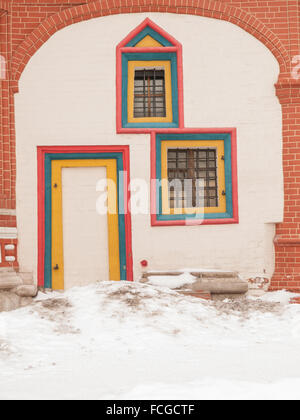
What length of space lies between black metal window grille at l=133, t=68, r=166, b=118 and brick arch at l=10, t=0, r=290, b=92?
1.00 meters

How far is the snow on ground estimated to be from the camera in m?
3.58

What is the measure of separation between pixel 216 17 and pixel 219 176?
2563mm

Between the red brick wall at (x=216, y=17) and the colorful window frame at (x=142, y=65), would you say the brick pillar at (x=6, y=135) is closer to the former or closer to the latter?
the red brick wall at (x=216, y=17)

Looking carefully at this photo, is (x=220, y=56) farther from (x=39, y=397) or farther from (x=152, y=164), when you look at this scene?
(x=39, y=397)

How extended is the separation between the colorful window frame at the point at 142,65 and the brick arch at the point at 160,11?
1.34ft

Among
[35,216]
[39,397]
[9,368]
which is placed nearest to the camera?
[39,397]

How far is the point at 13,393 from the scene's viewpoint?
3.51m

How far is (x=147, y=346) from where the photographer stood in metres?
4.79

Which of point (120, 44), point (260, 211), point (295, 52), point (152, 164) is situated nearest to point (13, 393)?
point (152, 164)

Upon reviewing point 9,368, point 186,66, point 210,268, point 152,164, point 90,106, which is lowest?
point 9,368

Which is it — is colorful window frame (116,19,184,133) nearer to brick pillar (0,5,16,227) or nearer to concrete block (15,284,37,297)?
brick pillar (0,5,16,227)

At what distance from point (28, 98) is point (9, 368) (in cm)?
451

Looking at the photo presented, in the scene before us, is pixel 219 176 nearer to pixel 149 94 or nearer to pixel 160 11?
pixel 149 94

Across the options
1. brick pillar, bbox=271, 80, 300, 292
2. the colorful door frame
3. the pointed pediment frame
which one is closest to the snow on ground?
brick pillar, bbox=271, 80, 300, 292
